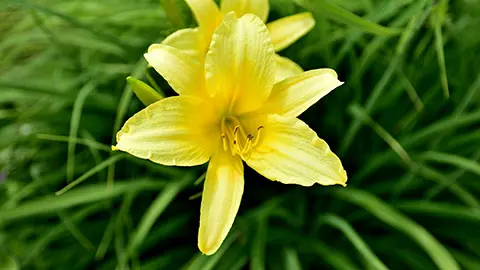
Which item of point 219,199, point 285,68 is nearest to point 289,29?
point 285,68

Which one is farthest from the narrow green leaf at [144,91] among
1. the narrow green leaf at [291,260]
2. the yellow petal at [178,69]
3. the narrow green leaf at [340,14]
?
the narrow green leaf at [291,260]

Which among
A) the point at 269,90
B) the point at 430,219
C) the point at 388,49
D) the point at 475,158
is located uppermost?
the point at 269,90

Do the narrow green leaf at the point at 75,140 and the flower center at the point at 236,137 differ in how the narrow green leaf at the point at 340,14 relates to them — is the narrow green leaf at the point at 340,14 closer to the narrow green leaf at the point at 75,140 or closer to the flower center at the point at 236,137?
the flower center at the point at 236,137

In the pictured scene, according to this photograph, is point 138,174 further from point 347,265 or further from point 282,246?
point 347,265

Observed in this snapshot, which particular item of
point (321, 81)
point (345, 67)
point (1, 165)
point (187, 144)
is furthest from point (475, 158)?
point (1, 165)

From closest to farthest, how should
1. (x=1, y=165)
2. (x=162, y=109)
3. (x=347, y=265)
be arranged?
1. (x=162, y=109)
2. (x=347, y=265)
3. (x=1, y=165)

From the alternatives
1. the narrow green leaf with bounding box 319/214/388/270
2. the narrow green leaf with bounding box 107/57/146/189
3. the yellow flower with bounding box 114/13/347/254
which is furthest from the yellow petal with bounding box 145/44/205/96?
the narrow green leaf with bounding box 319/214/388/270
